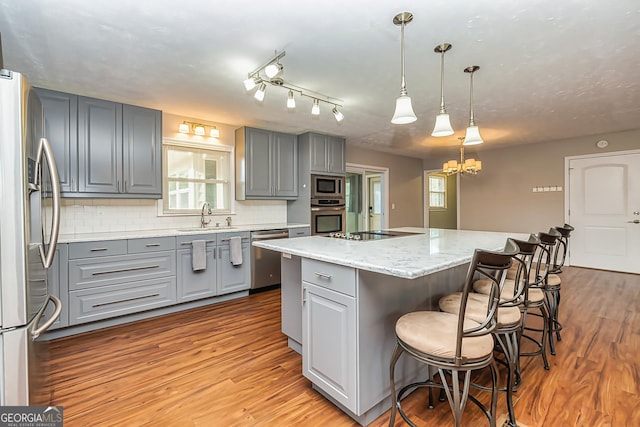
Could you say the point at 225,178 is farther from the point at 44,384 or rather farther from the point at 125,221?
the point at 44,384

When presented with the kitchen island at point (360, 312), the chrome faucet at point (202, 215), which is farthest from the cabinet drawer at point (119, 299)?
the kitchen island at point (360, 312)

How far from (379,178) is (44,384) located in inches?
244

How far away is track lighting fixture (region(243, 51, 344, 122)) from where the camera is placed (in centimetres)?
207

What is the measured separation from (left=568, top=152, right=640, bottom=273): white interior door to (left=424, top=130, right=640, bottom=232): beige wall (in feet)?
0.59

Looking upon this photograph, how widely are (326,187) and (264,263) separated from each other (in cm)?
156

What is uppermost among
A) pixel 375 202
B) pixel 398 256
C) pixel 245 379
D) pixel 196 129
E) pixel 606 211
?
pixel 196 129

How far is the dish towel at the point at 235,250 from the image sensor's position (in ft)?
12.3

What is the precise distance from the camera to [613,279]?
4527 mm

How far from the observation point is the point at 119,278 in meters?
2.99

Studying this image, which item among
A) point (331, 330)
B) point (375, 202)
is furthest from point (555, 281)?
point (375, 202)

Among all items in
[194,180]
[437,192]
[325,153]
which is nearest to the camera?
[194,180]

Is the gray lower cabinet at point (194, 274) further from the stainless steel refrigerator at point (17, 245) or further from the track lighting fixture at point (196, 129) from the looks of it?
the stainless steel refrigerator at point (17, 245)

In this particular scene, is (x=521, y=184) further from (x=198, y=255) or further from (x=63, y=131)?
(x=63, y=131)

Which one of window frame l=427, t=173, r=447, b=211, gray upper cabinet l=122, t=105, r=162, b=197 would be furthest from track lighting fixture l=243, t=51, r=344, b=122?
window frame l=427, t=173, r=447, b=211
